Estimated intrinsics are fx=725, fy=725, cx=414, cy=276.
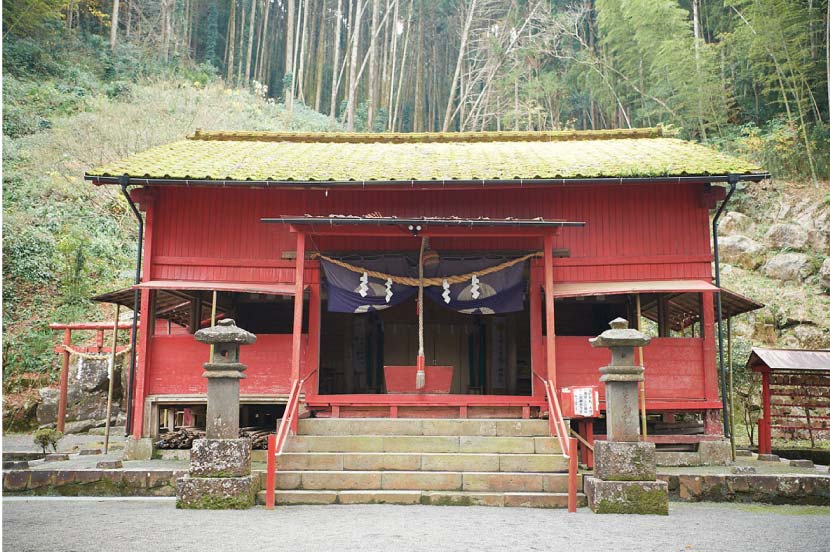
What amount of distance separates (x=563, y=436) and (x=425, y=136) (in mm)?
8316

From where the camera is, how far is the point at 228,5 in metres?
42.9

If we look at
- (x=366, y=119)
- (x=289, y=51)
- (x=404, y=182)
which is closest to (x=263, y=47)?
(x=289, y=51)

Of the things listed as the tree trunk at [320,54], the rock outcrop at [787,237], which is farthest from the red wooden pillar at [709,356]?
the tree trunk at [320,54]

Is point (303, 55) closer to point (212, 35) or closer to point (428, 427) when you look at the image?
point (212, 35)

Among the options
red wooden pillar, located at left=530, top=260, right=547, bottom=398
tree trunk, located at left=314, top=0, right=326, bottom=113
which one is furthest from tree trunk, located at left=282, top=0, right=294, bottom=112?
red wooden pillar, located at left=530, top=260, right=547, bottom=398

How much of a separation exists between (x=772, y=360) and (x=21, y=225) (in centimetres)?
2148

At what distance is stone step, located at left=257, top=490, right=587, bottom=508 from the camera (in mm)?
8656

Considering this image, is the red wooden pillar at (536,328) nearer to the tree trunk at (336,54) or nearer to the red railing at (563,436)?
the red railing at (563,436)

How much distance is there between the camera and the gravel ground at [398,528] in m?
6.38

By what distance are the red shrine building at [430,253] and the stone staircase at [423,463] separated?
678mm

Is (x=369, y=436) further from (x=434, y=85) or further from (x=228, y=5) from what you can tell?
(x=228, y=5)

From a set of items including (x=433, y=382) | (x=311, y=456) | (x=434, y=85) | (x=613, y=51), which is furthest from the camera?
(x=434, y=85)

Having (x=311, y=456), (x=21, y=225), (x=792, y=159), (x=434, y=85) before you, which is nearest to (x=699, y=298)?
(x=311, y=456)

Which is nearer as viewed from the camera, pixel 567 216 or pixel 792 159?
pixel 567 216
